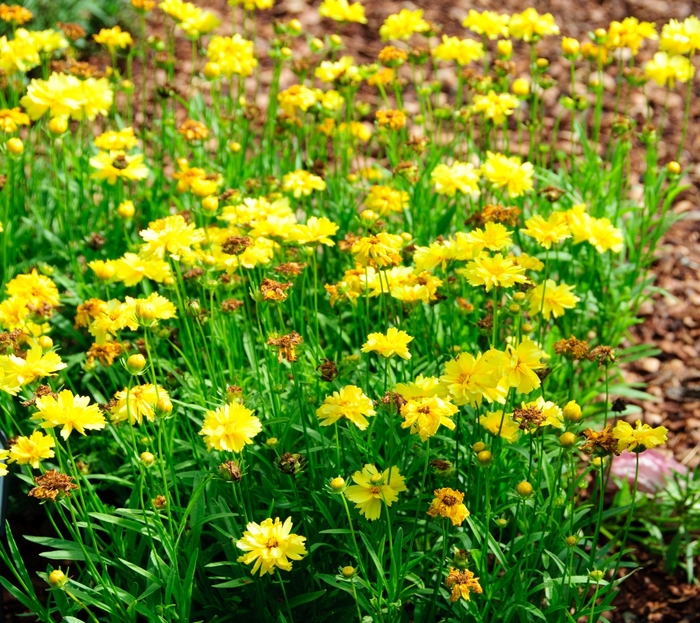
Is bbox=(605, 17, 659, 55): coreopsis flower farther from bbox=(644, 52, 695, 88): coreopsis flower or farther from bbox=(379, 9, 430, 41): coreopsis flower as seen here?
bbox=(379, 9, 430, 41): coreopsis flower

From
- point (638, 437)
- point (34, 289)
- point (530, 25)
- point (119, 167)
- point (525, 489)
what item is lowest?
point (525, 489)

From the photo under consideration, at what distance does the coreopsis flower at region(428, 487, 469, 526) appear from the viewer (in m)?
1.81

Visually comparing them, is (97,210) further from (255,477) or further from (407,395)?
(407,395)

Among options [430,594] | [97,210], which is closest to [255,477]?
[430,594]

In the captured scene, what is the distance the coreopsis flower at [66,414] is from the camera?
69.9 inches

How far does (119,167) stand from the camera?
9.03 feet

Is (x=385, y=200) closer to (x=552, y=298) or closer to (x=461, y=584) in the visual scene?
(x=552, y=298)

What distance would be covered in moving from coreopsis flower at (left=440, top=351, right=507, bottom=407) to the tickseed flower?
0.41 metres

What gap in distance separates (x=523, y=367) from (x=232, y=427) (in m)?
0.61

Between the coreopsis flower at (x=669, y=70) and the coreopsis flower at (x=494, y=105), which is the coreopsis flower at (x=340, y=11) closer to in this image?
the coreopsis flower at (x=494, y=105)

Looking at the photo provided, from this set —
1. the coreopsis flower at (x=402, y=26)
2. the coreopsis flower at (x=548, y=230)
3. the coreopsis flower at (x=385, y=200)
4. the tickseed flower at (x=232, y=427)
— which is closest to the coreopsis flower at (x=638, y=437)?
the coreopsis flower at (x=548, y=230)

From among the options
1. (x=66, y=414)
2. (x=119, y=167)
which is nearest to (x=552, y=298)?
(x=66, y=414)

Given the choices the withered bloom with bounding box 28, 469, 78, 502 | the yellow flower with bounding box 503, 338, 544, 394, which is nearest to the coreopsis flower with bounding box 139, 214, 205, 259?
the withered bloom with bounding box 28, 469, 78, 502

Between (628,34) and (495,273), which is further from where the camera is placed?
(628,34)
